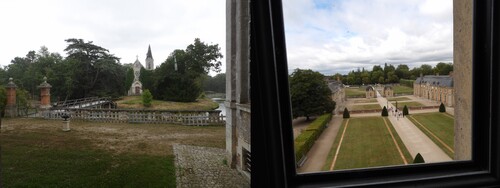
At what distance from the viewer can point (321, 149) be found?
4.31 feet

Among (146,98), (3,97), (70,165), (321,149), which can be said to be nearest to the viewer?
(3,97)

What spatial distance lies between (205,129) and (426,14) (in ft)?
3.53

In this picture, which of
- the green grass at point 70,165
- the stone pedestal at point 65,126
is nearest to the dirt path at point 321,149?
the green grass at point 70,165

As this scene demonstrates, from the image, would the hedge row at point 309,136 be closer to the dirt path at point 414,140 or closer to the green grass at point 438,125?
the dirt path at point 414,140

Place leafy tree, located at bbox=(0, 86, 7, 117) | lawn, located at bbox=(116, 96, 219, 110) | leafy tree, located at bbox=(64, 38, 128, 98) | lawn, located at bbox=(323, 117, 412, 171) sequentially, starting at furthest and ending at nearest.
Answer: lawn, located at bbox=(116, 96, 219, 110) < lawn, located at bbox=(323, 117, 412, 171) < leafy tree, located at bbox=(64, 38, 128, 98) < leafy tree, located at bbox=(0, 86, 7, 117)

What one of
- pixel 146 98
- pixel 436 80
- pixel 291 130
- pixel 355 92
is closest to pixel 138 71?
pixel 146 98

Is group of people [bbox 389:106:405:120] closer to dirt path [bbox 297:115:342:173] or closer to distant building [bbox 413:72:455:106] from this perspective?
distant building [bbox 413:72:455:106]

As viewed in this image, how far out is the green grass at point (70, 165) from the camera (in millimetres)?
1136

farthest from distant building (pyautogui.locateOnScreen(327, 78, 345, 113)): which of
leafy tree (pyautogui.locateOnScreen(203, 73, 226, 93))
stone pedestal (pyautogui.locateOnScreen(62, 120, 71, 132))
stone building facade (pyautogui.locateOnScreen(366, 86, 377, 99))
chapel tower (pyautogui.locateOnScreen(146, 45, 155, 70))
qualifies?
stone pedestal (pyautogui.locateOnScreen(62, 120, 71, 132))

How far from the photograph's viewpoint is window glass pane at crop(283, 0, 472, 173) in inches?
48.4

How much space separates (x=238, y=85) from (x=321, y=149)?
1.39 ft

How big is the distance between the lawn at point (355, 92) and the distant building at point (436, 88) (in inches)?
10.2

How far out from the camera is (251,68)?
1.10 m

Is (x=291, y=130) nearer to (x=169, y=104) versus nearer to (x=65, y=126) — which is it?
(x=169, y=104)
